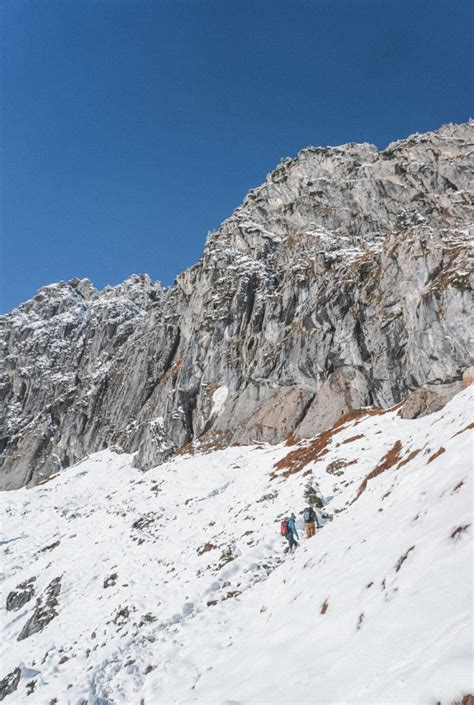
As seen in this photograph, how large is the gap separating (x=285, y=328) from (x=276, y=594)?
165 feet

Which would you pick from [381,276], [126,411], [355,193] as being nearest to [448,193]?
[355,193]

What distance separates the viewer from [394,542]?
859 centimetres

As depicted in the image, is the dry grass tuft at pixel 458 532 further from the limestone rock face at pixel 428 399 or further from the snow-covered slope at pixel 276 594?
the limestone rock face at pixel 428 399

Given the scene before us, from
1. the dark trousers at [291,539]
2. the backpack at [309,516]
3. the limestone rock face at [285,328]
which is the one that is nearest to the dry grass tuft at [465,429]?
the backpack at [309,516]

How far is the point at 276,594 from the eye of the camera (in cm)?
1191

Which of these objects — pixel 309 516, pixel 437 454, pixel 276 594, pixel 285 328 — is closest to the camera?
pixel 437 454

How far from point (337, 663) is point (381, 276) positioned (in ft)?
161

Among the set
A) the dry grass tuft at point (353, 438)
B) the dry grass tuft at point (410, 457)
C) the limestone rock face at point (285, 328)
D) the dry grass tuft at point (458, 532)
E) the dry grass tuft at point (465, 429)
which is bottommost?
the dry grass tuft at point (353, 438)

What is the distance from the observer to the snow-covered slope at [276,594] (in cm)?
568

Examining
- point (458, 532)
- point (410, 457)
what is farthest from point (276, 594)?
point (458, 532)

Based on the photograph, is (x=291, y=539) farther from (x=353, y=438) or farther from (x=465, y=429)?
(x=353, y=438)

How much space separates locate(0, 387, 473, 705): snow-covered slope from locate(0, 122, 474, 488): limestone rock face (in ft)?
46.3

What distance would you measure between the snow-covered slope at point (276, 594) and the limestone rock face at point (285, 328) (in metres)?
14.1

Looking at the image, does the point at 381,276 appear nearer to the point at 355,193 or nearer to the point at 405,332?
the point at 405,332
